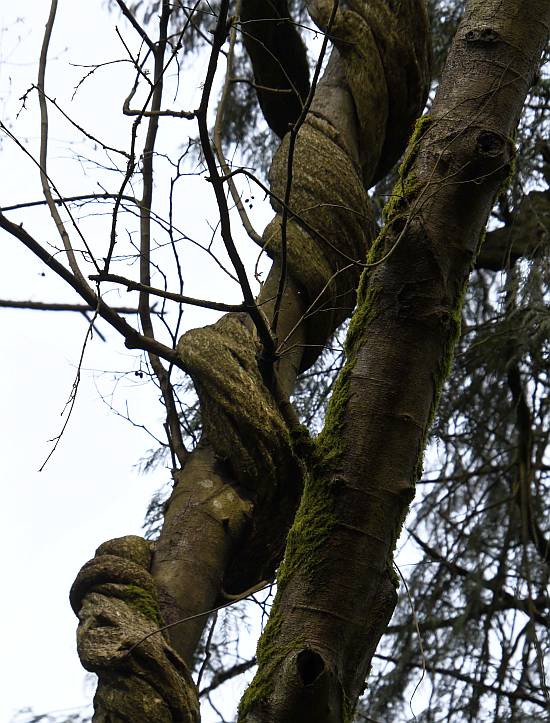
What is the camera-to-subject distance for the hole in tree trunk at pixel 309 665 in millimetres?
950

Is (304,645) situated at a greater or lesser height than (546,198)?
lesser

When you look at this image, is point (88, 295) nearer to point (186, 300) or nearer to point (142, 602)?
point (186, 300)

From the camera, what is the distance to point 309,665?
0.96 metres

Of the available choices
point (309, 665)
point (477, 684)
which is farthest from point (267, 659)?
point (477, 684)

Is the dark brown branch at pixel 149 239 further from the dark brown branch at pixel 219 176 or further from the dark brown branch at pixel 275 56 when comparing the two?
the dark brown branch at pixel 219 176

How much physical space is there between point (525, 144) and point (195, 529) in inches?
73.0

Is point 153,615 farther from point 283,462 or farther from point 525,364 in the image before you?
point 525,364

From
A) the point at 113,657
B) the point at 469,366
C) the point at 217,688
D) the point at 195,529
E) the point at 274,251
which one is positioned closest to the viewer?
the point at 113,657

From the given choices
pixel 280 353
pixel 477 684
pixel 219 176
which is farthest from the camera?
pixel 477 684

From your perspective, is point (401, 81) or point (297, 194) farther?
point (401, 81)

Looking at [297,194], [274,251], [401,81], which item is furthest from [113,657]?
[401,81]

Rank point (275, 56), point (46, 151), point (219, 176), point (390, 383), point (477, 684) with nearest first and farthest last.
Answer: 1. point (390, 383)
2. point (219, 176)
3. point (46, 151)
4. point (275, 56)
5. point (477, 684)

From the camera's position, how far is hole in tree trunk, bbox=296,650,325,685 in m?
0.95

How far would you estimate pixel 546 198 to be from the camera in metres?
2.86
